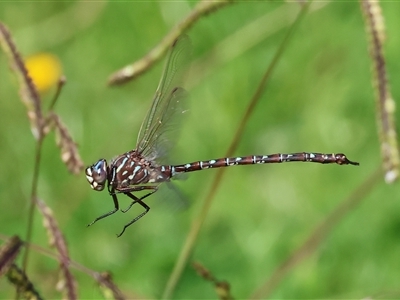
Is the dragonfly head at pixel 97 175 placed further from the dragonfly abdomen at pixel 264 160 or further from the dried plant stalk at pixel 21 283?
the dried plant stalk at pixel 21 283

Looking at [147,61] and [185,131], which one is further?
[185,131]

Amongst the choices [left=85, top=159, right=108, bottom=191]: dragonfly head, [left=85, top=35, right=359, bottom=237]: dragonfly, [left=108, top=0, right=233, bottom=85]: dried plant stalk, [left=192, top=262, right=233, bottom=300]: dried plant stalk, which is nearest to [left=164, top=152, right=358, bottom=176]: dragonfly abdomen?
[left=85, top=35, right=359, bottom=237]: dragonfly

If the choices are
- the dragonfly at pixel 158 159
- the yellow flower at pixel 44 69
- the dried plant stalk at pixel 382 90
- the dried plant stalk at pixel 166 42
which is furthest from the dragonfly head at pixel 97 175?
the yellow flower at pixel 44 69

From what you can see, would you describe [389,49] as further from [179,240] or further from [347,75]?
[179,240]

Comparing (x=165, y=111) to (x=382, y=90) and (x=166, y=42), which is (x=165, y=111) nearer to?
(x=166, y=42)

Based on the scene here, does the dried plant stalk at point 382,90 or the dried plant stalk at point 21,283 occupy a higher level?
the dried plant stalk at point 382,90

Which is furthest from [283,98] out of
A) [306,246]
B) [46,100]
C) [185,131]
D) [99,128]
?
[306,246]

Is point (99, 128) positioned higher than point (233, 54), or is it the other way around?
point (233, 54)

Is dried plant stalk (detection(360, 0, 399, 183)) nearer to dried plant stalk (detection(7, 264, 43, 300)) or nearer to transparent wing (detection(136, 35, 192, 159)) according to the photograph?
transparent wing (detection(136, 35, 192, 159))
